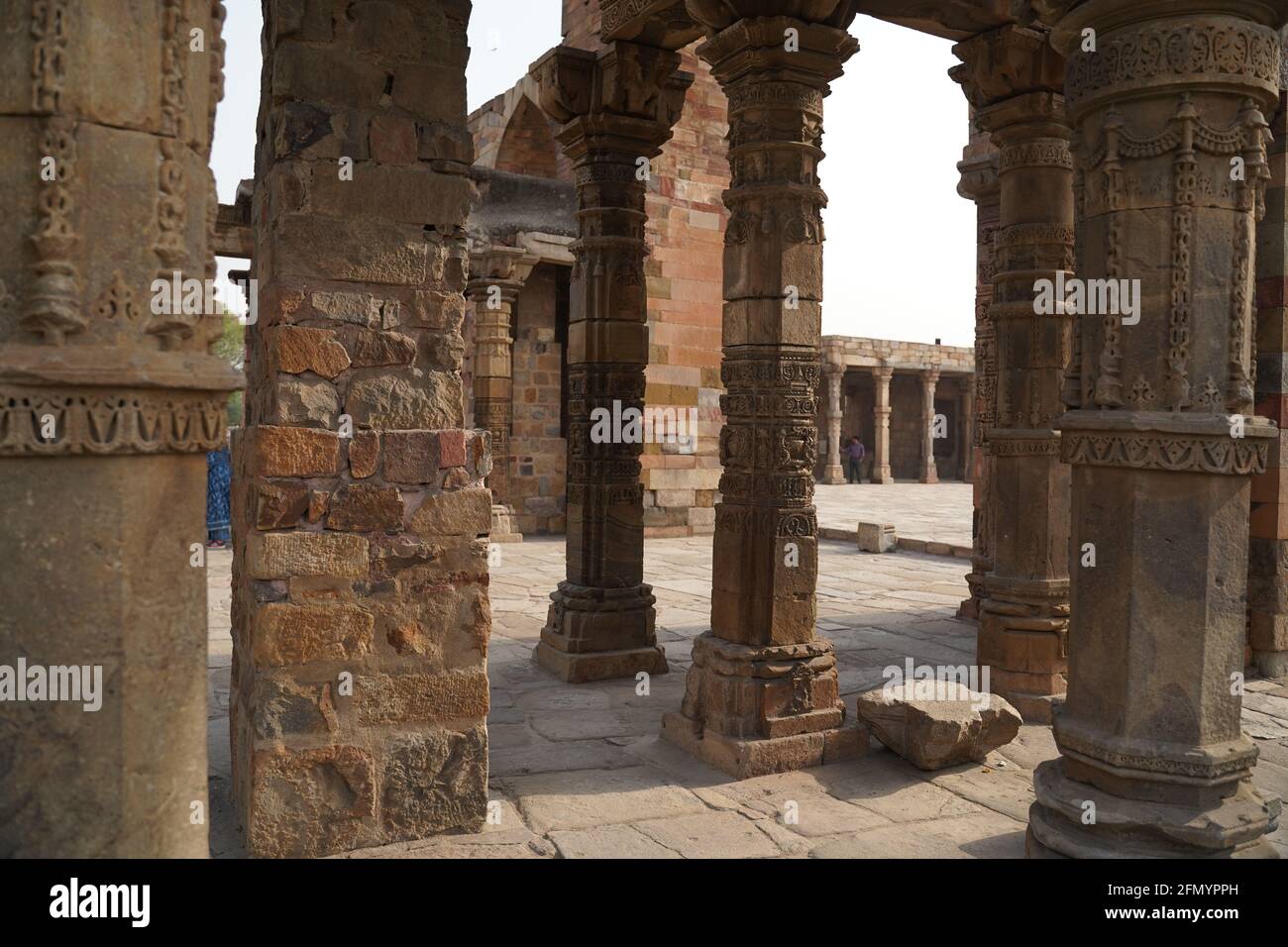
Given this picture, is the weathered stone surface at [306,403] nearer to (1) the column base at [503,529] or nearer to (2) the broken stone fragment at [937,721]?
(2) the broken stone fragment at [937,721]

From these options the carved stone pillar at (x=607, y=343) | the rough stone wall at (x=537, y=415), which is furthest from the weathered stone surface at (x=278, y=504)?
the rough stone wall at (x=537, y=415)

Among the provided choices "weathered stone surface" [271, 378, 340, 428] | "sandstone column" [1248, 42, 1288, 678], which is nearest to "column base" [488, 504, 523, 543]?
"sandstone column" [1248, 42, 1288, 678]

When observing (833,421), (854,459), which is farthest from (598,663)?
(854,459)

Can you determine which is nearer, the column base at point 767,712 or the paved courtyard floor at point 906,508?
the column base at point 767,712

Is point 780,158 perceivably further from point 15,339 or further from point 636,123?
point 15,339

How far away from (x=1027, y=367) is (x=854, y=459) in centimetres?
2555

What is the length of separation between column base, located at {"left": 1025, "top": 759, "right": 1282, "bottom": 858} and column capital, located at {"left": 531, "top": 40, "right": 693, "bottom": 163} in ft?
15.8

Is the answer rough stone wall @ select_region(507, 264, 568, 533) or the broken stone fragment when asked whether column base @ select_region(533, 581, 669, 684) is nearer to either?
the broken stone fragment

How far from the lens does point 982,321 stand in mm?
9656

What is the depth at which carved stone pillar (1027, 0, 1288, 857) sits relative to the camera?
2.97m

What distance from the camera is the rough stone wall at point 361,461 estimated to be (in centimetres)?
338

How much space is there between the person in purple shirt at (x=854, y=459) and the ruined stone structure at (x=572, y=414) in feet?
79.3
